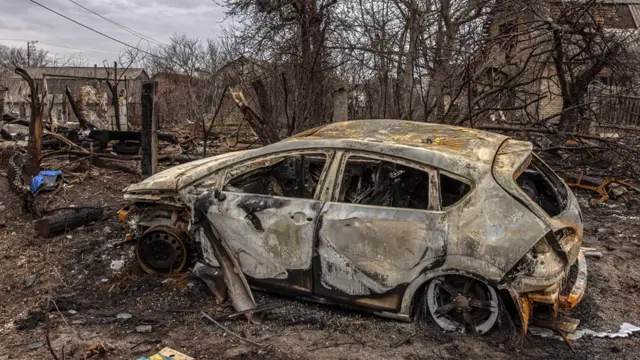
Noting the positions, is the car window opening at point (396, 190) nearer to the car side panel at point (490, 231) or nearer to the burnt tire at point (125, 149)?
the car side panel at point (490, 231)

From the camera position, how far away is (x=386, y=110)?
33.4 ft

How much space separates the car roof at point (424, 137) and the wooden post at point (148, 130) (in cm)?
363

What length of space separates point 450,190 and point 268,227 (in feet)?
5.16

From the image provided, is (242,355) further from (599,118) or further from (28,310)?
(599,118)

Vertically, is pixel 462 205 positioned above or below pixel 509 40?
below

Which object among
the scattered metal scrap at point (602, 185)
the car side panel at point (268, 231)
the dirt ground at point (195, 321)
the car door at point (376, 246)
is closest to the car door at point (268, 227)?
the car side panel at point (268, 231)

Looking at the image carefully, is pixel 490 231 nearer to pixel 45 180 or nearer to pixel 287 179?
pixel 287 179

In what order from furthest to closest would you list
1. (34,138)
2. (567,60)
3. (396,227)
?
1. (567,60)
2. (34,138)
3. (396,227)

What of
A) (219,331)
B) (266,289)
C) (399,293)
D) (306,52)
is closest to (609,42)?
(306,52)

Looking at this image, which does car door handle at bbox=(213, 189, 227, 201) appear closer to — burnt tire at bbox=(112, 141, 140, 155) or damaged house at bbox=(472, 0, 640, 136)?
Answer: damaged house at bbox=(472, 0, 640, 136)

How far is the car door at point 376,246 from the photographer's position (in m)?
3.43

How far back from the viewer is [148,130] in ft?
23.9

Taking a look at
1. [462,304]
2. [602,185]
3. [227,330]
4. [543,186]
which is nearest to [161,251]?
[227,330]

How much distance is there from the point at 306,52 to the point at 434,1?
12.5ft
